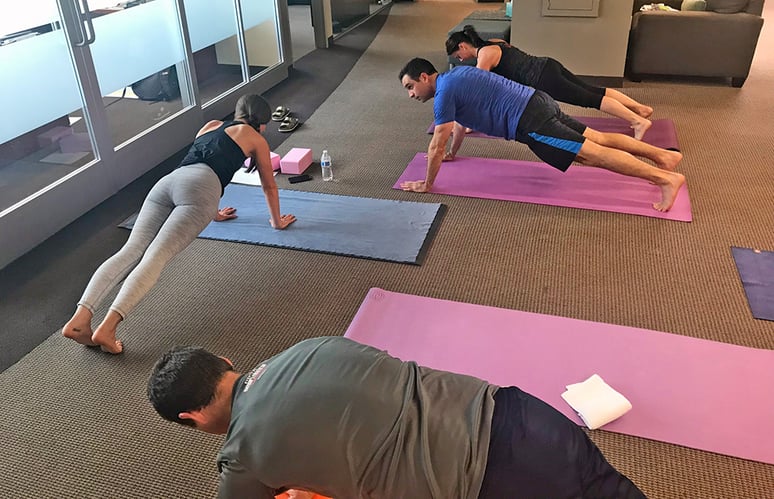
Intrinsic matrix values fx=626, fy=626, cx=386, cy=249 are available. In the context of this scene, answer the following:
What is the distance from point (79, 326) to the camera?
7.66 ft

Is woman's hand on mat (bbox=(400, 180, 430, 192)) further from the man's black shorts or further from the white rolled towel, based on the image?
the white rolled towel

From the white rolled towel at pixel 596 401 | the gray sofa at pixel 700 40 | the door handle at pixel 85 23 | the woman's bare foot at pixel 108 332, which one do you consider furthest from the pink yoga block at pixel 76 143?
the gray sofa at pixel 700 40

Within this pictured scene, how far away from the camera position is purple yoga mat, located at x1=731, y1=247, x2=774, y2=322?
2.51 m

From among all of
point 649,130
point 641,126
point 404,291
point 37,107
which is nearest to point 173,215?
point 404,291

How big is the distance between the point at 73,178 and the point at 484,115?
2233mm

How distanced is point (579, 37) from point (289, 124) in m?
2.41

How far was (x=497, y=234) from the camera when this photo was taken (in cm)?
313

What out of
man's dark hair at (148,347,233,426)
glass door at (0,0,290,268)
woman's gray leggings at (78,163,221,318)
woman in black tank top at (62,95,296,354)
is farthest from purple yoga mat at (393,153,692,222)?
man's dark hair at (148,347,233,426)

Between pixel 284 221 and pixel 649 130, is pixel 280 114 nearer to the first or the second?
pixel 284 221

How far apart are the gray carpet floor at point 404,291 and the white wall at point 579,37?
45.9 inches

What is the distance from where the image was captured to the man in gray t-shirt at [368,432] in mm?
1258

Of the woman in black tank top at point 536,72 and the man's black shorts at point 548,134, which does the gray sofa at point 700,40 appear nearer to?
the woman in black tank top at point 536,72

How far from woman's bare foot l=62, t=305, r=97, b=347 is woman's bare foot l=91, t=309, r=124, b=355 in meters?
0.04

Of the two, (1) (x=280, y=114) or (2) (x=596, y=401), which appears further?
(1) (x=280, y=114)
